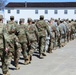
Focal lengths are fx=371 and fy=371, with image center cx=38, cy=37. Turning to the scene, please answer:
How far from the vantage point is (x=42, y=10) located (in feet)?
312

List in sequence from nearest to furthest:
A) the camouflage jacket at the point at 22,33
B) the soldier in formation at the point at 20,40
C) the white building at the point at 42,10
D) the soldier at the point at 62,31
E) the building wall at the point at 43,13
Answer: the soldier in formation at the point at 20,40 → the camouflage jacket at the point at 22,33 → the soldier at the point at 62,31 → the building wall at the point at 43,13 → the white building at the point at 42,10

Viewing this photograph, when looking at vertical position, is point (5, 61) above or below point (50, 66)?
above

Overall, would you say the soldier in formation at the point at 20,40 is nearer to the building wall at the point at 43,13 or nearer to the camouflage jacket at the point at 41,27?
the camouflage jacket at the point at 41,27

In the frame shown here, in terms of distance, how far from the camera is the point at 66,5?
9719 centimetres

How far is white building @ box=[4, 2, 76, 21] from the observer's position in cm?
9262

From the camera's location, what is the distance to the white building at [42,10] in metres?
92.6

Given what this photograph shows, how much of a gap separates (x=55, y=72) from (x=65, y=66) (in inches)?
59.3

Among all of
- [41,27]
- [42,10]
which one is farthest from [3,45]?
[42,10]

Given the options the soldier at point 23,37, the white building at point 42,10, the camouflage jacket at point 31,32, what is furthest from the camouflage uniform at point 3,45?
the white building at point 42,10

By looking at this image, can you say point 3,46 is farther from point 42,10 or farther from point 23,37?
point 42,10

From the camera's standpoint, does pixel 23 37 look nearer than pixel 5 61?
No

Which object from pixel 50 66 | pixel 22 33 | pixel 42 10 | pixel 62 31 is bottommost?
pixel 42 10

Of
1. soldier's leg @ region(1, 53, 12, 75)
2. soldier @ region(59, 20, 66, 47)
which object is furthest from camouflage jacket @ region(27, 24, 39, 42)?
soldier @ region(59, 20, 66, 47)

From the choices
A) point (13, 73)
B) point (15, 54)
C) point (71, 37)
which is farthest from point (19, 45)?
point (71, 37)
